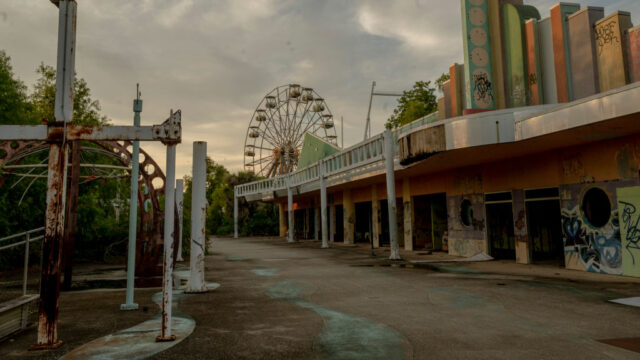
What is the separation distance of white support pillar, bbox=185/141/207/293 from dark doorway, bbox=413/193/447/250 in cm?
1613

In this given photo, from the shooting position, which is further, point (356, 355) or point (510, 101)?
point (510, 101)

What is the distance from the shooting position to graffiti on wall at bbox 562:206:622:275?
41.8 ft

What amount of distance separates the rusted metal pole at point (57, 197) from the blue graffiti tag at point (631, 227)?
13983mm

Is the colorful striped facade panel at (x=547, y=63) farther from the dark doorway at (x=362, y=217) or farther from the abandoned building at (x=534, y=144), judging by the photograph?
the dark doorway at (x=362, y=217)

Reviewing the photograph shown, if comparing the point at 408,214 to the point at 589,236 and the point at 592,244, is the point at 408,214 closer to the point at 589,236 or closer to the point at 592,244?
the point at 589,236

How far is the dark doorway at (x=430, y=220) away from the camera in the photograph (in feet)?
77.9

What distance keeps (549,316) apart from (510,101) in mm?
11931

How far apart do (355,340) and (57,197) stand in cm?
435

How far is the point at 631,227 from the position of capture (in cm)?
1221

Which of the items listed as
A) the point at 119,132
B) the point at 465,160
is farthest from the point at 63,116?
the point at 465,160

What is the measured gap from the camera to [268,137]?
183 feet

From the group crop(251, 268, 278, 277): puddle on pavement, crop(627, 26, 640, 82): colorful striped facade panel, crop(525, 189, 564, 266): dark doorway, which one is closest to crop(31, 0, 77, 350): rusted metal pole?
crop(251, 268, 278, 277): puddle on pavement

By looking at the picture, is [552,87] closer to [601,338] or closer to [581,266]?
[581,266]

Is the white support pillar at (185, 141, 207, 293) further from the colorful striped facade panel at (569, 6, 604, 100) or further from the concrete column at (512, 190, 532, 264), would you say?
the colorful striped facade panel at (569, 6, 604, 100)
